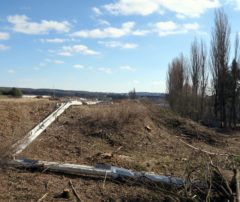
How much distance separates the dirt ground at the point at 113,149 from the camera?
30.6ft

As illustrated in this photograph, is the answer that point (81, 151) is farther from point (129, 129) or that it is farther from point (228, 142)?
point (228, 142)

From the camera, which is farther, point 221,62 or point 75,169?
point 221,62

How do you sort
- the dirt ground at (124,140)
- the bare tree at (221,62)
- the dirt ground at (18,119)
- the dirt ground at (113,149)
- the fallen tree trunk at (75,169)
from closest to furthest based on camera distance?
the dirt ground at (113,149) < the fallen tree trunk at (75,169) < the dirt ground at (124,140) < the dirt ground at (18,119) < the bare tree at (221,62)

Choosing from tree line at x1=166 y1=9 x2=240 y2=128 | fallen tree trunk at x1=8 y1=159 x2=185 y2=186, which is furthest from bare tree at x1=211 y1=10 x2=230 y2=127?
fallen tree trunk at x1=8 y1=159 x2=185 y2=186

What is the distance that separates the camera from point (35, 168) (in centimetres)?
1056

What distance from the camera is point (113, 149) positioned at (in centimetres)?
1449

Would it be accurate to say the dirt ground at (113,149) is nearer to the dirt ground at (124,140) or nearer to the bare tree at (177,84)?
the dirt ground at (124,140)

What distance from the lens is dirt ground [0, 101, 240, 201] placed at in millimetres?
9312

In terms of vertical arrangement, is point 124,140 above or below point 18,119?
below

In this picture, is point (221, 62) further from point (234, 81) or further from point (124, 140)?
point (124, 140)

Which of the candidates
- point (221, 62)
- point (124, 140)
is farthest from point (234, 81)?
point (124, 140)

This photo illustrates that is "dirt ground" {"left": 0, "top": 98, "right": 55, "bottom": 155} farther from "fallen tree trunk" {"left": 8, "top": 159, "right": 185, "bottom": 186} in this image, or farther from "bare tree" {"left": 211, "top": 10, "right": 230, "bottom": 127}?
"bare tree" {"left": 211, "top": 10, "right": 230, "bottom": 127}

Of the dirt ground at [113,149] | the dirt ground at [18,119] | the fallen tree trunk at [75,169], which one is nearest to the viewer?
the dirt ground at [113,149]

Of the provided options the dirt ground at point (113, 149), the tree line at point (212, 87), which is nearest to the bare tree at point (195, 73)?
the tree line at point (212, 87)
